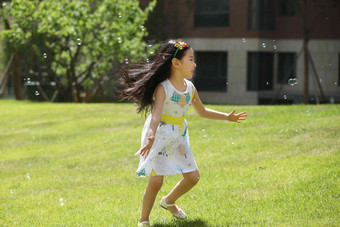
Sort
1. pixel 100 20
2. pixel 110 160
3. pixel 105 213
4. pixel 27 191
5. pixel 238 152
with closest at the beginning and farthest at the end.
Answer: pixel 105 213 → pixel 27 191 → pixel 238 152 → pixel 110 160 → pixel 100 20

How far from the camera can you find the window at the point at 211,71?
29.7 metres

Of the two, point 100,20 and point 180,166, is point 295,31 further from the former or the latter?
point 180,166

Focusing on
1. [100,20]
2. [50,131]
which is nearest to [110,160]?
[50,131]

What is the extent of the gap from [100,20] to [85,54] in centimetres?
173

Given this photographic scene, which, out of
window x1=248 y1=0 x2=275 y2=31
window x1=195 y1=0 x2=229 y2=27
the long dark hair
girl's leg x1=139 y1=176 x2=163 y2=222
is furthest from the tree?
girl's leg x1=139 y1=176 x2=163 y2=222

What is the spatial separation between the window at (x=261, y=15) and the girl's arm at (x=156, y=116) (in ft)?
78.2

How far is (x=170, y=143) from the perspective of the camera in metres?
5.23

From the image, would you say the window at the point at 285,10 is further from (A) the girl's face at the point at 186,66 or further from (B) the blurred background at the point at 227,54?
(A) the girl's face at the point at 186,66

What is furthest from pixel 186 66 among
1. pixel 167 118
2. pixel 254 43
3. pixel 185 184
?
pixel 254 43

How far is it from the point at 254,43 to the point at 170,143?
23.8m

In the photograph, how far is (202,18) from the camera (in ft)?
97.5

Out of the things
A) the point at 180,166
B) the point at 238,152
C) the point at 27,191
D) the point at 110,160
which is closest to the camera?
the point at 180,166

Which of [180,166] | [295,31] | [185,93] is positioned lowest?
[295,31]

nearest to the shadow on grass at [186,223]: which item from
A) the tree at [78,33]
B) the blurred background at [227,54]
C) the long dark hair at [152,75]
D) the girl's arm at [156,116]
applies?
the girl's arm at [156,116]
